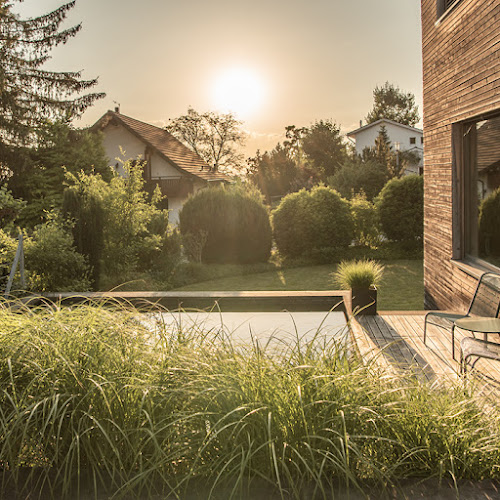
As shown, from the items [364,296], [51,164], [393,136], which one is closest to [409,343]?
[364,296]

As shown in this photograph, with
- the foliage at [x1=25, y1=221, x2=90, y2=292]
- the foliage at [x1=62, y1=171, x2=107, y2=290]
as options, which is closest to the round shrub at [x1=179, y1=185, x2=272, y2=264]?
the foliage at [x1=62, y1=171, x2=107, y2=290]

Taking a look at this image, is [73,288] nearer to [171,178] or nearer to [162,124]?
[171,178]

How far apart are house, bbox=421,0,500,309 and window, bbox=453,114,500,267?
11 millimetres

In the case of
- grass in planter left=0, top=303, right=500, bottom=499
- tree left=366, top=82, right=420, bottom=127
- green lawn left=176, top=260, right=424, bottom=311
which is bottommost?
green lawn left=176, top=260, right=424, bottom=311

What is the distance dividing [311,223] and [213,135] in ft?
72.6

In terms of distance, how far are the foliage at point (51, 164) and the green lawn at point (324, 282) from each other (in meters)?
8.79

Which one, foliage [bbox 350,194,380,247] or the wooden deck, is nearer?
the wooden deck

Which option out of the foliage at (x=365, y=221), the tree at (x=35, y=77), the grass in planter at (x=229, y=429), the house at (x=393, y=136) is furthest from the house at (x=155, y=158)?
the grass in planter at (x=229, y=429)

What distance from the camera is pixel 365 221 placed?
17.1 metres

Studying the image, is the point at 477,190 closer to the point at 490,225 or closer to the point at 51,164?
the point at 490,225

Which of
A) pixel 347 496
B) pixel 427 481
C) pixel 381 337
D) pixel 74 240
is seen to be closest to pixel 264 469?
pixel 347 496

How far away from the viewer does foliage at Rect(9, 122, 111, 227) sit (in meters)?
19.5

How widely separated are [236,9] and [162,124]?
27.2 metres

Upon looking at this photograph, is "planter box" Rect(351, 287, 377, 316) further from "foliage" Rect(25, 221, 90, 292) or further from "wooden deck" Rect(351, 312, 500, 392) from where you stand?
"foliage" Rect(25, 221, 90, 292)
